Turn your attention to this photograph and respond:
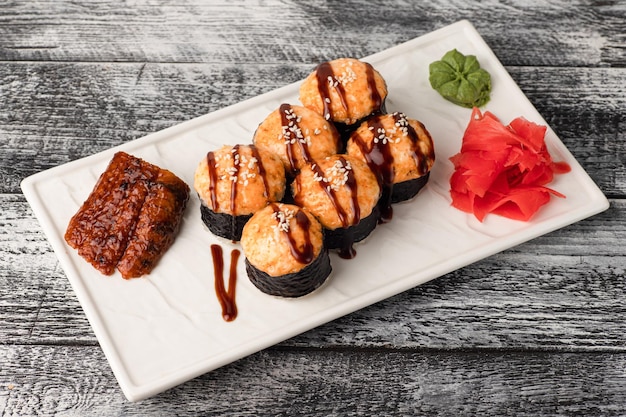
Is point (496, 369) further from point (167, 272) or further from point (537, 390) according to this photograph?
point (167, 272)

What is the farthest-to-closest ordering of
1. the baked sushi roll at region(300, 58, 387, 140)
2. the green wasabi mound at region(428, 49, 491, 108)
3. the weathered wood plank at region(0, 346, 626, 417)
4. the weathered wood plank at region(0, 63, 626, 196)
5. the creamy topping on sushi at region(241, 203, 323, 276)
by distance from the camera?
the weathered wood plank at region(0, 63, 626, 196) < the green wasabi mound at region(428, 49, 491, 108) < the baked sushi roll at region(300, 58, 387, 140) < the weathered wood plank at region(0, 346, 626, 417) < the creamy topping on sushi at region(241, 203, 323, 276)

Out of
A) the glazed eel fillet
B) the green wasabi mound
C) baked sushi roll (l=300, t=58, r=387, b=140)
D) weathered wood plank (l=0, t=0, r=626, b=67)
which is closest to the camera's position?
the glazed eel fillet

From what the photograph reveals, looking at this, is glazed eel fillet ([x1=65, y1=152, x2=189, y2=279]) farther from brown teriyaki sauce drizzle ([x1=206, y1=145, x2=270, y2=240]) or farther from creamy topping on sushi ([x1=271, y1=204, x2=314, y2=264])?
→ creamy topping on sushi ([x1=271, y1=204, x2=314, y2=264])

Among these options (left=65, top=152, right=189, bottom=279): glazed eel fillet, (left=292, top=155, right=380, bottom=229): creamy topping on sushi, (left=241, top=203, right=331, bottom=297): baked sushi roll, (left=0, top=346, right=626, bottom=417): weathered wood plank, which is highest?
(left=292, top=155, right=380, bottom=229): creamy topping on sushi

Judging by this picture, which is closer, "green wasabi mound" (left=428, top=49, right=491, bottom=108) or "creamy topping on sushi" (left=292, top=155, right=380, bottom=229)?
"creamy topping on sushi" (left=292, top=155, right=380, bottom=229)

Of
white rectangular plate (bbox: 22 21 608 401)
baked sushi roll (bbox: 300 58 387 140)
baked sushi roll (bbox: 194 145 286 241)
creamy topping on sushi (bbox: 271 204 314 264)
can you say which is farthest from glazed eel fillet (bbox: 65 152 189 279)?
baked sushi roll (bbox: 300 58 387 140)

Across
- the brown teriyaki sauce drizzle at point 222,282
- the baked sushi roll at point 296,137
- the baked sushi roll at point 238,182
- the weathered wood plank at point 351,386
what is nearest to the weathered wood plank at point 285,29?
the baked sushi roll at point 296,137

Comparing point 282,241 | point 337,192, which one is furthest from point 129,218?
point 337,192

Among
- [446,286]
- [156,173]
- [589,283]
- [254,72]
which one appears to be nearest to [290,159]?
[156,173]
